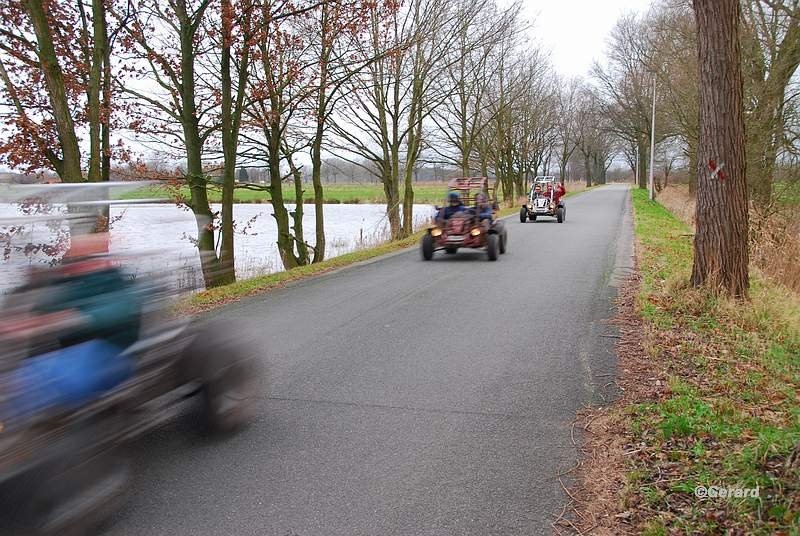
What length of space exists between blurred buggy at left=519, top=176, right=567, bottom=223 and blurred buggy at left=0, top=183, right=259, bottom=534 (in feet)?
68.8

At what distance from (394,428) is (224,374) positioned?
1235 millimetres

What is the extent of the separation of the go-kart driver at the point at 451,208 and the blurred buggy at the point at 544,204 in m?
10.4

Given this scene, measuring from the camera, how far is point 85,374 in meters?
2.98

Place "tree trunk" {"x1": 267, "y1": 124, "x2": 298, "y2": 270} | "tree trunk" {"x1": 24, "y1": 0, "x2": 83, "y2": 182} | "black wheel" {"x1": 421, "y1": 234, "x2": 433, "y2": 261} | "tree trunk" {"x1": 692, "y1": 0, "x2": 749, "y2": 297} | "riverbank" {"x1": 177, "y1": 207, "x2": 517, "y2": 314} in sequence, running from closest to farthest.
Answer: "tree trunk" {"x1": 692, "y1": 0, "x2": 749, "y2": 297}
"riverbank" {"x1": 177, "y1": 207, "x2": 517, "y2": 314}
"tree trunk" {"x1": 24, "y1": 0, "x2": 83, "y2": 182}
"black wheel" {"x1": 421, "y1": 234, "x2": 433, "y2": 261}
"tree trunk" {"x1": 267, "y1": 124, "x2": 298, "y2": 270}

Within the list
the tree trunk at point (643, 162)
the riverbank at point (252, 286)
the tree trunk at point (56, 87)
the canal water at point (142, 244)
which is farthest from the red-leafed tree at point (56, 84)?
the tree trunk at point (643, 162)

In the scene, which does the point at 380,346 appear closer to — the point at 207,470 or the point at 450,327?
the point at 450,327

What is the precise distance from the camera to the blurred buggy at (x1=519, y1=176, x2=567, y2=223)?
23781mm

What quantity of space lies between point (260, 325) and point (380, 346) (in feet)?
5.90

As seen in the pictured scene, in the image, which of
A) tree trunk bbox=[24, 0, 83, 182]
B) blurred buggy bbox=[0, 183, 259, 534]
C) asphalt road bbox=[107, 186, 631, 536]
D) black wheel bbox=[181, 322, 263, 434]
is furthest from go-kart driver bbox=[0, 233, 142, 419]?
tree trunk bbox=[24, 0, 83, 182]

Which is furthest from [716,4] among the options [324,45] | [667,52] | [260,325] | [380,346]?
[667,52]

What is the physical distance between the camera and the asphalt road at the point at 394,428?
10.7 feet

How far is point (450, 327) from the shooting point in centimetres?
729

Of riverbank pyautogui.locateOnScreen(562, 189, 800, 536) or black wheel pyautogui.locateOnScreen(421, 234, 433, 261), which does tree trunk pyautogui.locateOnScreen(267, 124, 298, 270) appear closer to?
black wheel pyautogui.locateOnScreen(421, 234, 433, 261)

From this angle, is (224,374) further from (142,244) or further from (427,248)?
(427,248)
